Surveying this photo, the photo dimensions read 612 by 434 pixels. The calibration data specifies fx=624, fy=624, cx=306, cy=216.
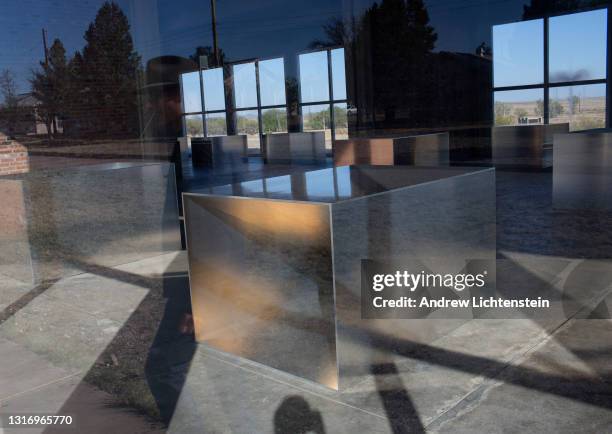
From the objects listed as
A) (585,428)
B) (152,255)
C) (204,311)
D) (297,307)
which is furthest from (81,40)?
(585,428)

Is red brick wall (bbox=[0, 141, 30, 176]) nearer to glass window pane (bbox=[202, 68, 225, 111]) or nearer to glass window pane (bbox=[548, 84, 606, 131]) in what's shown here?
glass window pane (bbox=[202, 68, 225, 111])

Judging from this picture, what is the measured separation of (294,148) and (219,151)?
4380 millimetres

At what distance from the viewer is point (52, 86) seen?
25.0 ft

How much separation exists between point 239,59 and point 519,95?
31.1 feet

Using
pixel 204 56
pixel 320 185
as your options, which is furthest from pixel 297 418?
pixel 204 56

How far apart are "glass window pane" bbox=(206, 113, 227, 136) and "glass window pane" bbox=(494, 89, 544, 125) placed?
9.61 metres

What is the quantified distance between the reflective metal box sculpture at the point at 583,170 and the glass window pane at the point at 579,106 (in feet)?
24.8

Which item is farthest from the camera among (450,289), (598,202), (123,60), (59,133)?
(598,202)

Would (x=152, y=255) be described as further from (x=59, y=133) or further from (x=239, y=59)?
(x=239, y=59)

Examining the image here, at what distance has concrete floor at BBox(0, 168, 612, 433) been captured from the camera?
3209 millimetres

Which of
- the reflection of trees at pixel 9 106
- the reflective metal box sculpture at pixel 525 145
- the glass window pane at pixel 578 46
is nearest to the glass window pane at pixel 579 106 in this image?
the glass window pane at pixel 578 46

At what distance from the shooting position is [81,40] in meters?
7.83

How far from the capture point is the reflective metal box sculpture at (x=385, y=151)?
12195 mm

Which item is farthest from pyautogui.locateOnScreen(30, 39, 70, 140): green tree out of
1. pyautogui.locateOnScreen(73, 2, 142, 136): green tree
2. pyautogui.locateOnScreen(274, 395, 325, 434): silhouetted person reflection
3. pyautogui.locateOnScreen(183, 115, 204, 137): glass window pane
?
pyautogui.locateOnScreen(274, 395, 325, 434): silhouetted person reflection
